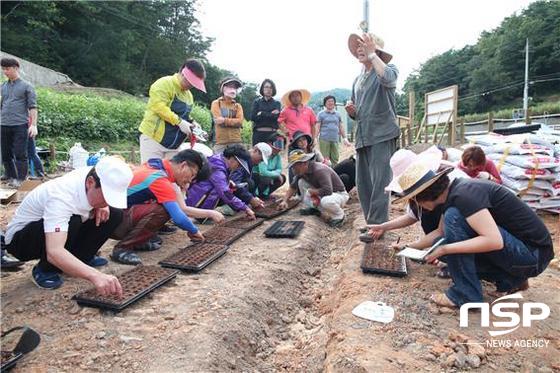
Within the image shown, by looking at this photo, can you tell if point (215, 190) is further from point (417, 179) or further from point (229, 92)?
point (417, 179)

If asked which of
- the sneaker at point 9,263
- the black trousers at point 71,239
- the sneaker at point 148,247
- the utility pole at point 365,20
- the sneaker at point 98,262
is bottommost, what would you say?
the sneaker at point 148,247

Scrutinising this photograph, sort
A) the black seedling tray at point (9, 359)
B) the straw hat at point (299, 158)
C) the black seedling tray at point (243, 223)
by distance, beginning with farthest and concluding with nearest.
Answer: the straw hat at point (299, 158)
the black seedling tray at point (243, 223)
the black seedling tray at point (9, 359)

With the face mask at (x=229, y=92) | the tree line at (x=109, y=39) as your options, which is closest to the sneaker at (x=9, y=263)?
the face mask at (x=229, y=92)

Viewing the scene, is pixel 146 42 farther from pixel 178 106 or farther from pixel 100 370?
pixel 100 370

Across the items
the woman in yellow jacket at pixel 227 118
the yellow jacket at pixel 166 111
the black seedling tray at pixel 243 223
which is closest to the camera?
the yellow jacket at pixel 166 111

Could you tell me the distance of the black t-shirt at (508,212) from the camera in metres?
2.21

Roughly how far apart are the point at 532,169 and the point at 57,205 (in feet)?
16.5

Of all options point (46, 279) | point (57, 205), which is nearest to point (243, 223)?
point (46, 279)

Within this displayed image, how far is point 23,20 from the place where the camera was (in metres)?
23.8

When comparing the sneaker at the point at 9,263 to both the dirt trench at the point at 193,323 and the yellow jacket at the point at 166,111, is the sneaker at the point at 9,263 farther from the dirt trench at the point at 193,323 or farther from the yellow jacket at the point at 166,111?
the yellow jacket at the point at 166,111

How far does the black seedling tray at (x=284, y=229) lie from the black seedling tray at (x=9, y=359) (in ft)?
8.14

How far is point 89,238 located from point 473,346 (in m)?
2.40

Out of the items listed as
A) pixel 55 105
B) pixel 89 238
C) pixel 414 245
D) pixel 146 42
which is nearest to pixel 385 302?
pixel 414 245

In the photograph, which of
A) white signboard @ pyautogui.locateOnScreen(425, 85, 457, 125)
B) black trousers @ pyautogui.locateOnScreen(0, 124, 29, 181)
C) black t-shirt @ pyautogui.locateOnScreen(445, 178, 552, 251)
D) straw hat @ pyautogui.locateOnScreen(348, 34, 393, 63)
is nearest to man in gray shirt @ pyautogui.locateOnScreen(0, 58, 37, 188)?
black trousers @ pyautogui.locateOnScreen(0, 124, 29, 181)
